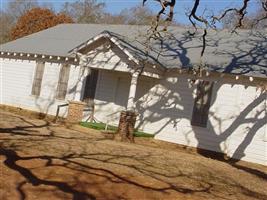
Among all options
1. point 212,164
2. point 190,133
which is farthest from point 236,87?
point 212,164

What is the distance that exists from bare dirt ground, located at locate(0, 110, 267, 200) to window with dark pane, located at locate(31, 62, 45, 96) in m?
10.7

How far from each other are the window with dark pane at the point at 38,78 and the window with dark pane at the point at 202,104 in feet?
32.3

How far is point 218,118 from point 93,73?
23.9 ft

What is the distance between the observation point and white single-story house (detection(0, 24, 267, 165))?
20156mm

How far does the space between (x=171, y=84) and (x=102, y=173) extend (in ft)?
37.2

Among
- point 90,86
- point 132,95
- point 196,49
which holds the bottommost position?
point 132,95

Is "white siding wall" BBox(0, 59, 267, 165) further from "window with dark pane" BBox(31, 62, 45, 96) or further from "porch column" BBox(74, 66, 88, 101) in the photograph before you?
"porch column" BBox(74, 66, 88, 101)

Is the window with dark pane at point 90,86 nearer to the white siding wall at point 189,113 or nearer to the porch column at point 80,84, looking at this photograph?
the white siding wall at point 189,113

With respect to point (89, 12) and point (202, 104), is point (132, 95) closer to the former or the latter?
point (202, 104)

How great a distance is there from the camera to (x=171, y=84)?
74.1 feet

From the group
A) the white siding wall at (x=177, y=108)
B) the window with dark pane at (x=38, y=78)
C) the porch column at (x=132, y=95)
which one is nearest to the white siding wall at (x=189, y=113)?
the white siding wall at (x=177, y=108)

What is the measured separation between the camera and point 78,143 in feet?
53.7

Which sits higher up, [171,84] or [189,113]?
[171,84]

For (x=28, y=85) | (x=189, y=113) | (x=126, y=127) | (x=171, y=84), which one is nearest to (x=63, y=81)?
(x=28, y=85)
